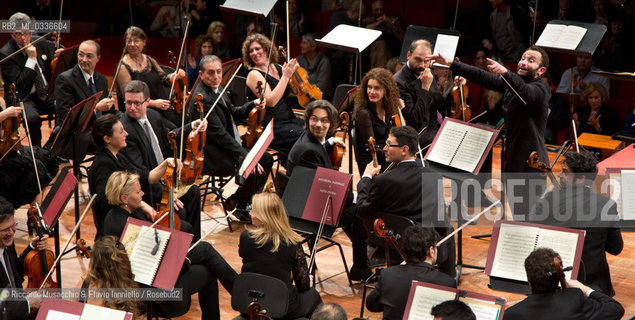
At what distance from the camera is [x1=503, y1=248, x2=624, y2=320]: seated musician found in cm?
316

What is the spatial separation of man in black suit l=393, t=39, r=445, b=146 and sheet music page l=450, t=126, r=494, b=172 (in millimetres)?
1115

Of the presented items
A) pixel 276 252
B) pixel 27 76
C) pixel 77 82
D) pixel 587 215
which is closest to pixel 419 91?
pixel 587 215

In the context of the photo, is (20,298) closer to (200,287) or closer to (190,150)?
(200,287)

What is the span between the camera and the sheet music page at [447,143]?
4.71m

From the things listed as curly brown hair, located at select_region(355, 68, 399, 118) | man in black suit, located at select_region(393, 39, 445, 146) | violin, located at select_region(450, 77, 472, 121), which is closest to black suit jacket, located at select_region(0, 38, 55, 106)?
curly brown hair, located at select_region(355, 68, 399, 118)

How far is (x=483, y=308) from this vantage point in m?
3.10

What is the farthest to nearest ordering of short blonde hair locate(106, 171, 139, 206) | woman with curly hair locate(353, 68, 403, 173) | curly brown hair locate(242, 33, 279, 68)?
curly brown hair locate(242, 33, 279, 68) → woman with curly hair locate(353, 68, 403, 173) → short blonde hair locate(106, 171, 139, 206)

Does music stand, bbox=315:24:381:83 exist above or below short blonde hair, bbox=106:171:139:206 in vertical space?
above

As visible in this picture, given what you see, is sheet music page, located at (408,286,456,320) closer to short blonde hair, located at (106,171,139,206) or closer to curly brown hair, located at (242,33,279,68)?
short blonde hair, located at (106,171,139,206)

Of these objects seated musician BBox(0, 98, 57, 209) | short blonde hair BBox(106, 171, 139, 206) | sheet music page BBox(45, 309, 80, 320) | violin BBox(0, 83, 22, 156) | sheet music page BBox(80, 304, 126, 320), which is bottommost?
seated musician BBox(0, 98, 57, 209)

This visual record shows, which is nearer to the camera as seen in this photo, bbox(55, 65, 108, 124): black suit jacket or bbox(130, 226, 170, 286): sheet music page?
bbox(130, 226, 170, 286): sheet music page

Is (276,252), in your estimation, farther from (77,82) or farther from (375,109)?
(77,82)

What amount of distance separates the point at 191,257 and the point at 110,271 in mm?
682

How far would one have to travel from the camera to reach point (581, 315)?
318cm
